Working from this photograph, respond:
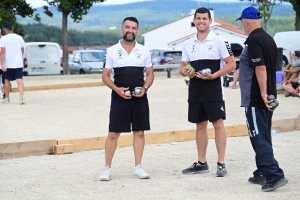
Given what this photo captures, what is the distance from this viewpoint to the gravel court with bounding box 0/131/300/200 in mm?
8016

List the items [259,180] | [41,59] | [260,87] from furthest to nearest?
[41,59] < [259,180] < [260,87]

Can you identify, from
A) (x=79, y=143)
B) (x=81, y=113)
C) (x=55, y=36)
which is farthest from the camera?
(x=55, y=36)

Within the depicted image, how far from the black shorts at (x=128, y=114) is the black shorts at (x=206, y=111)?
531mm

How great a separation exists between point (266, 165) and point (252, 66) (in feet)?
3.24

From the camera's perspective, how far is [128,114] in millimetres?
8992

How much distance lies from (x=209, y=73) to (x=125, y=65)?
36.2 inches

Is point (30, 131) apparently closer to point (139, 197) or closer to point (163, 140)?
point (163, 140)

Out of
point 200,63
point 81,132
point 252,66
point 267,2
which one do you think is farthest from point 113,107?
point 267,2

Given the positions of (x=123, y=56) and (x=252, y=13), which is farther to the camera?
(x=123, y=56)

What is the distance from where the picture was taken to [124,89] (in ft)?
29.0

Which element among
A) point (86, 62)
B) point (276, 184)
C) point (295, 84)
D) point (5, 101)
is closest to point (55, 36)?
point (86, 62)

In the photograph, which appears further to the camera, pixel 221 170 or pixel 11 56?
pixel 11 56

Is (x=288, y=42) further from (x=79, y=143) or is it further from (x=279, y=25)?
(x=279, y=25)

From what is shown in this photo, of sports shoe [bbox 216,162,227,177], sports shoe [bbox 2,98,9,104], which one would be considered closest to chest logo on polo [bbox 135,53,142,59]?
sports shoe [bbox 216,162,227,177]
